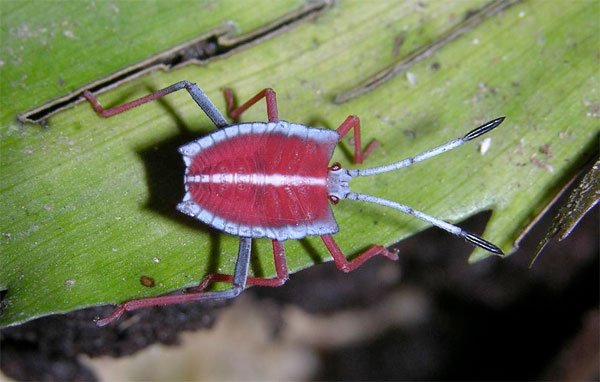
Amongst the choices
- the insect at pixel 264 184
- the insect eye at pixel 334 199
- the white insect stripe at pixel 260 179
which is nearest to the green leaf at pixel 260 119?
the insect at pixel 264 184

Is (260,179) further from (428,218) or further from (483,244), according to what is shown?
(483,244)

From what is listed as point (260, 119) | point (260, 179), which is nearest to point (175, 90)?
point (260, 119)

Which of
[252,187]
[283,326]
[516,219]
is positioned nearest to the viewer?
[252,187]

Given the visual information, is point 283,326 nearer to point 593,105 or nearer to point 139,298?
point 139,298

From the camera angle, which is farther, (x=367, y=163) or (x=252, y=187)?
(x=367, y=163)

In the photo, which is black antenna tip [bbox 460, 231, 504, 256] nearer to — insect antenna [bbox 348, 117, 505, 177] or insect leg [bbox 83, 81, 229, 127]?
insect antenna [bbox 348, 117, 505, 177]

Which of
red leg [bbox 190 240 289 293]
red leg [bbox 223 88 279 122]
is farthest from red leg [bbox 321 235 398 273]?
red leg [bbox 223 88 279 122]

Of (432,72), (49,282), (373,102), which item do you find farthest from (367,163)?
(49,282)
